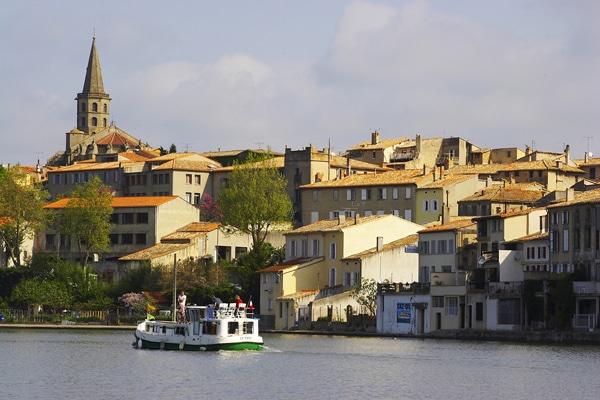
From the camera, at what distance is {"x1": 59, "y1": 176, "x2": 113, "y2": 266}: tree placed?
142 meters

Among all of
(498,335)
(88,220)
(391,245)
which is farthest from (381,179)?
(498,335)

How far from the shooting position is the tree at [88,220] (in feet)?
468

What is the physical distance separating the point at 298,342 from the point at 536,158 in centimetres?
7145

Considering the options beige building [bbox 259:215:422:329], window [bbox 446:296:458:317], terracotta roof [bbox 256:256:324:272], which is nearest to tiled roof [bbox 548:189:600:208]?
window [bbox 446:296:458:317]

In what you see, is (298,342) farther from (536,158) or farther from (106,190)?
(536,158)

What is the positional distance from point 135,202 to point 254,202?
47.8ft

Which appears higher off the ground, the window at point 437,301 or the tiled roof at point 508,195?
the tiled roof at point 508,195

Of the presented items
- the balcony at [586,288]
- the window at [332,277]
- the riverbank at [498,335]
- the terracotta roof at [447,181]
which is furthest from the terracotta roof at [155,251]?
the balcony at [586,288]

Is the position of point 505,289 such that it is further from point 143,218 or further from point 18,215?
point 18,215

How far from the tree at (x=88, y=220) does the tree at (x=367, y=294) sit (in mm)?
36172

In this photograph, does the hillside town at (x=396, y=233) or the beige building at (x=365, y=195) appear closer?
the hillside town at (x=396, y=233)

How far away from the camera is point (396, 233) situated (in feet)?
398

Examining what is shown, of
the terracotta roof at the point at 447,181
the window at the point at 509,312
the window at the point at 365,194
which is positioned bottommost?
the window at the point at 509,312

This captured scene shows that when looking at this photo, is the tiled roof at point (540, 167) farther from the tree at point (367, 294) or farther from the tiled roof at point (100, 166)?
the tree at point (367, 294)
